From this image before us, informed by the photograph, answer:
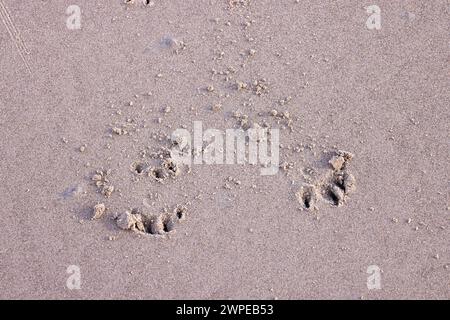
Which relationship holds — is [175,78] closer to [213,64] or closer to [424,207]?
[213,64]

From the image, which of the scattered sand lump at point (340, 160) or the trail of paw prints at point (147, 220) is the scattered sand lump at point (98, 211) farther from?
the scattered sand lump at point (340, 160)

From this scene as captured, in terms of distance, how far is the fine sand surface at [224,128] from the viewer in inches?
126

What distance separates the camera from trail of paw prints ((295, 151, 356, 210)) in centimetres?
330

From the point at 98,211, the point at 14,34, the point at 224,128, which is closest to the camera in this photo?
the point at 98,211

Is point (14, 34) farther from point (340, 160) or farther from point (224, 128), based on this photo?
point (340, 160)

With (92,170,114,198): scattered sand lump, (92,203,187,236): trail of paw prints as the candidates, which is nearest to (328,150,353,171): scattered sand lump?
(92,203,187,236): trail of paw prints

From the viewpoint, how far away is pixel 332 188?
333 centimetres

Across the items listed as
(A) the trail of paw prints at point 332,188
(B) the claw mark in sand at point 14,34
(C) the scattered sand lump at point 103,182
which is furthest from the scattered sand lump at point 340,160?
(B) the claw mark in sand at point 14,34

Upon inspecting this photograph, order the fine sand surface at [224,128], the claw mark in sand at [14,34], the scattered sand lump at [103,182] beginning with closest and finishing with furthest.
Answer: the fine sand surface at [224,128], the scattered sand lump at [103,182], the claw mark in sand at [14,34]

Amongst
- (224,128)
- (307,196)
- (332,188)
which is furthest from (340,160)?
(224,128)

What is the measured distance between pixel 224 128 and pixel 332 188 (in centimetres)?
74

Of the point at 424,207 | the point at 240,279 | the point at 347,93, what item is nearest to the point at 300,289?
the point at 240,279

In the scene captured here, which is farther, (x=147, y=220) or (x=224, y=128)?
(x=224, y=128)

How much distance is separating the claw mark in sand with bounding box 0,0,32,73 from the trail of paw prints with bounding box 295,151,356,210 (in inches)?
76.2
